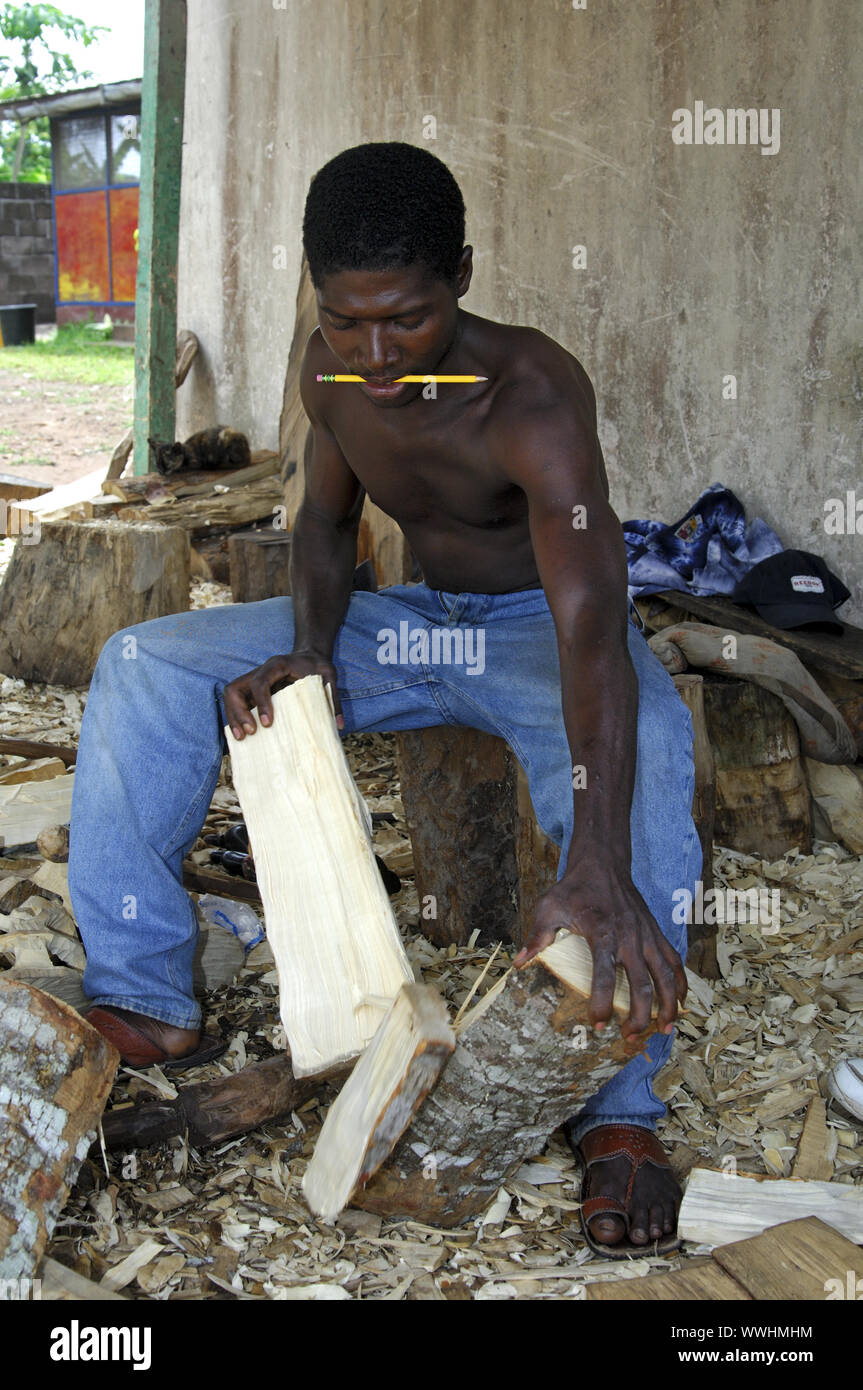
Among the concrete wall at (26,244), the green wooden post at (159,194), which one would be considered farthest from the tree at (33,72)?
the green wooden post at (159,194)

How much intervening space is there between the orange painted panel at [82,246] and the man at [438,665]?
16.7 m

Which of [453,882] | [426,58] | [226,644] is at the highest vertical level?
[426,58]

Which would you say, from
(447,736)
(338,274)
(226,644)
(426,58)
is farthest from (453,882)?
(426,58)

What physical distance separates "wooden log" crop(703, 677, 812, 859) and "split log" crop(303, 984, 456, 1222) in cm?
189

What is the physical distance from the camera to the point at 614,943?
1886 millimetres

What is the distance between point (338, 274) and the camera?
219cm

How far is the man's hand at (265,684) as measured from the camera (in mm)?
2480

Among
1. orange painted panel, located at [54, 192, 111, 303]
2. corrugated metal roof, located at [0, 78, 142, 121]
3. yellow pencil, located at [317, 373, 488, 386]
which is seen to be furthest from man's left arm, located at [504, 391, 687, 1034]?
orange painted panel, located at [54, 192, 111, 303]

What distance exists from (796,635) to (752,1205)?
2185mm

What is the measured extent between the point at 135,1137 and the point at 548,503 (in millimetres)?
1358

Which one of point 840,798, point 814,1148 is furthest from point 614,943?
point 840,798

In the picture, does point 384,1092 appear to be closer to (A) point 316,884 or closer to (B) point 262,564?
(A) point 316,884

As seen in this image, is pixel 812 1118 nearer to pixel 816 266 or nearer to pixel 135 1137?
pixel 135 1137

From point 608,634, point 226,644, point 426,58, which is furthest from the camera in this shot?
point 426,58
